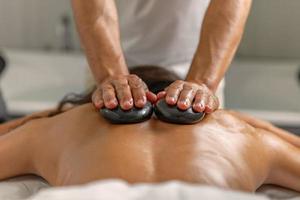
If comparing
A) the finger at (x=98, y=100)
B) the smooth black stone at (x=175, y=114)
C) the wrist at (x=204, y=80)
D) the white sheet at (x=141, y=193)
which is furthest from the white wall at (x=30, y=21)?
the white sheet at (x=141, y=193)

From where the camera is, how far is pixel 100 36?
5.08 feet

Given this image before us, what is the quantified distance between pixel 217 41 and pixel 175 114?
38 centimetres

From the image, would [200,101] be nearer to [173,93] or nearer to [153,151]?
[173,93]

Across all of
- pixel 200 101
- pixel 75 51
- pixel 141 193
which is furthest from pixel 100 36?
pixel 75 51

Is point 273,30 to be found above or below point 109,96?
below

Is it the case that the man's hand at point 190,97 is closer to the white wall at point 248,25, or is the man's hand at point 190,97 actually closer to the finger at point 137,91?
the finger at point 137,91

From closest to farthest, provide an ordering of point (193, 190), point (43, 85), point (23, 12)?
1. point (193, 190)
2. point (43, 85)
3. point (23, 12)

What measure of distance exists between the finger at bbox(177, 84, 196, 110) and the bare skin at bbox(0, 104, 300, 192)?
0.14 ft

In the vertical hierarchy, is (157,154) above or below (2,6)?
above

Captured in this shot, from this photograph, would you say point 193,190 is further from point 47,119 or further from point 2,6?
point 2,6

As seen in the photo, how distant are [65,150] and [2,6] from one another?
230 centimetres

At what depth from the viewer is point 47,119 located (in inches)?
55.3

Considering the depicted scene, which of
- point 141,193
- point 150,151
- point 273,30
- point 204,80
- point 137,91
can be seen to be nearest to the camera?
point 141,193

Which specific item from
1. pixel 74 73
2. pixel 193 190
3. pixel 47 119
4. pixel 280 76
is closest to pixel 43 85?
pixel 74 73
